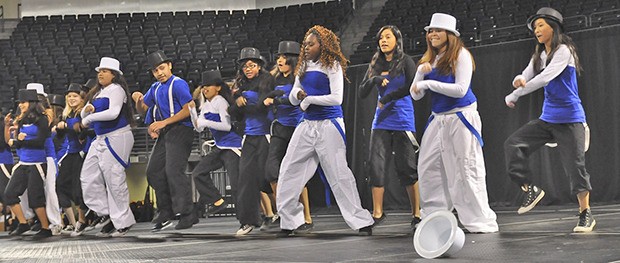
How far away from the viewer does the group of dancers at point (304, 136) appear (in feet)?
Result: 19.1

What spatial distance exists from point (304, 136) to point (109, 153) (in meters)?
2.33

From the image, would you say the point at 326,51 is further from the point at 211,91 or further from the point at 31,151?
the point at 31,151

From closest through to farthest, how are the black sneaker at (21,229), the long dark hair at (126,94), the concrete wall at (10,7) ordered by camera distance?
the long dark hair at (126,94) < the black sneaker at (21,229) < the concrete wall at (10,7)

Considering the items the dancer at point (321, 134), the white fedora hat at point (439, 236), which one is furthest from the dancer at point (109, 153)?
the white fedora hat at point (439, 236)

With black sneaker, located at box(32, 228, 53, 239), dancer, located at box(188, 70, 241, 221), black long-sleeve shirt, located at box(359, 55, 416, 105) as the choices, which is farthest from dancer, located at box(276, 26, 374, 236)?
black sneaker, located at box(32, 228, 53, 239)

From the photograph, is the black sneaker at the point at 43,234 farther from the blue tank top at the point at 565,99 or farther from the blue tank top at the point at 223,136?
the blue tank top at the point at 565,99

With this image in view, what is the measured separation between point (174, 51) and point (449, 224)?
54.9 ft

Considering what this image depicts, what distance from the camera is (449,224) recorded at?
4.31m

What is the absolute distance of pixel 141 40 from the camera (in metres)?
21.3

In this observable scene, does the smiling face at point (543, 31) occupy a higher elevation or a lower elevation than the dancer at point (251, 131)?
higher

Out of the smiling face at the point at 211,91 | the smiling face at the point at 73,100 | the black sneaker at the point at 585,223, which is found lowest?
the black sneaker at the point at 585,223

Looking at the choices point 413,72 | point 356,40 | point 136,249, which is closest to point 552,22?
point 413,72

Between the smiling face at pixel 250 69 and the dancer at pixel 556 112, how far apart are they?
2.52m

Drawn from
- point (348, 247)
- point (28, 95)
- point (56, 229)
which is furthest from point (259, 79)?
point (56, 229)
